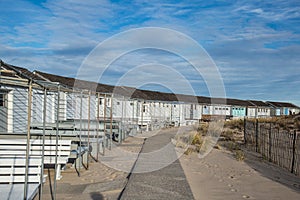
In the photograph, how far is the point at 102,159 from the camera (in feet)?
41.3

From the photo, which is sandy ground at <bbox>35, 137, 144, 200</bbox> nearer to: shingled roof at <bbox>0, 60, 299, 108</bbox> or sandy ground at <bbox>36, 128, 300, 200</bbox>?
sandy ground at <bbox>36, 128, 300, 200</bbox>

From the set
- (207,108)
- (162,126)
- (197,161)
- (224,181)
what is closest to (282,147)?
(197,161)

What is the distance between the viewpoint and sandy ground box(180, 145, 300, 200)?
25.0 feet

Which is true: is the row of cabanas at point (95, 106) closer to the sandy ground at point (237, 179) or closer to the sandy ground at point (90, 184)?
the sandy ground at point (90, 184)

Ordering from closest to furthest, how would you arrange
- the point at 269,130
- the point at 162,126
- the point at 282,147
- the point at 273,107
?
the point at 282,147
the point at 269,130
the point at 162,126
the point at 273,107

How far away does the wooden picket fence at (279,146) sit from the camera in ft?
36.3

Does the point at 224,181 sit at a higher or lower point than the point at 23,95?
lower

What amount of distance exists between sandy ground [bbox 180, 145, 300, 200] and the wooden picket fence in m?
0.34

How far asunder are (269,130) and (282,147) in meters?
1.20

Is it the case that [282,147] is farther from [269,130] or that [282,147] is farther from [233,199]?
[233,199]

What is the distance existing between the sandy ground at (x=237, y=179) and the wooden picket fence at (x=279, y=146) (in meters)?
0.34

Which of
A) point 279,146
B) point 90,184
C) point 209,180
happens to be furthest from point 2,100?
point 279,146

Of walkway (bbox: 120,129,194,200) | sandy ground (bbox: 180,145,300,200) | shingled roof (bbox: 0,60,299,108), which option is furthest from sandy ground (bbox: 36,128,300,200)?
shingled roof (bbox: 0,60,299,108)

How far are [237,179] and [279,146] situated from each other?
3.81 metres
